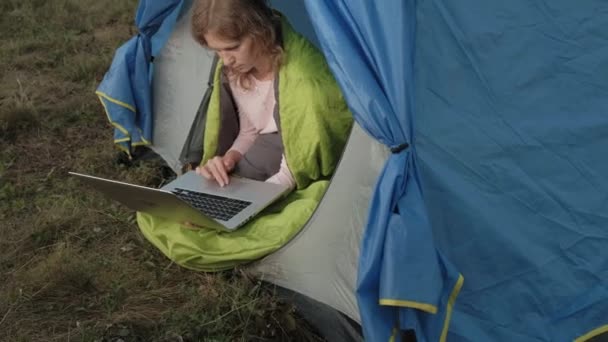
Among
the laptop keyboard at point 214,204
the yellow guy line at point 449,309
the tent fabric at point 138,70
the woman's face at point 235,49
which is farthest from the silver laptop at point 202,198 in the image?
the yellow guy line at point 449,309

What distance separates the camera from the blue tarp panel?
1.40 m

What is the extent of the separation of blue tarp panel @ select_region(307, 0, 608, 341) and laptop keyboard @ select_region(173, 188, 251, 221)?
63 centimetres

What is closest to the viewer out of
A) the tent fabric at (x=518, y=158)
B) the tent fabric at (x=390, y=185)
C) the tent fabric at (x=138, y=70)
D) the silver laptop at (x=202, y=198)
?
the tent fabric at (x=390, y=185)

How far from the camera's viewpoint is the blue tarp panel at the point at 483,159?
4.59 ft

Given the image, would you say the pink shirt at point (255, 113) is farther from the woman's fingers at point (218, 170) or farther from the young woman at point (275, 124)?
the woman's fingers at point (218, 170)

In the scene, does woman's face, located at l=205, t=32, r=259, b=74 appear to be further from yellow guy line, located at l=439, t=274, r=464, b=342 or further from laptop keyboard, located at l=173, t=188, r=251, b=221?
yellow guy line, located at l=439, t=274, r=464, b=342

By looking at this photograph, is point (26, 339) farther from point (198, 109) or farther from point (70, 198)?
point (198, 109)

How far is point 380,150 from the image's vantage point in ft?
4.84

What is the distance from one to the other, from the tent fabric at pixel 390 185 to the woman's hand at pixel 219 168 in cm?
75

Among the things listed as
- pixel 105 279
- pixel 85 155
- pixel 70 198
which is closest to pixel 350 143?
pixel 105 279

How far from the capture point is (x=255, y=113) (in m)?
2.22

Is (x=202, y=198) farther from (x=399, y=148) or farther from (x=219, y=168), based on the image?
(x=399, y=148)

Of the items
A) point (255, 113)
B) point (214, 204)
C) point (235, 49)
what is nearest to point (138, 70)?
point (255, 113)

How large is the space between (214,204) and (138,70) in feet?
2.55
